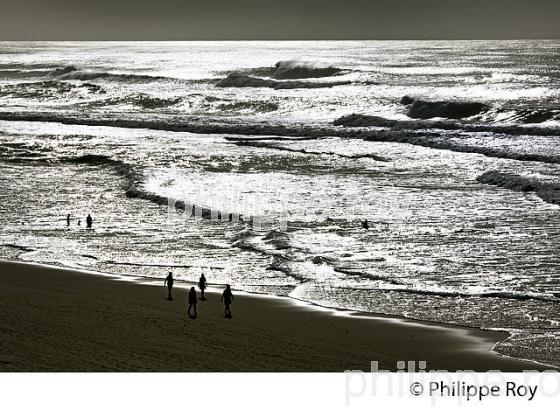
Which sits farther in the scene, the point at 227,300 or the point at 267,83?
the point at 267,83

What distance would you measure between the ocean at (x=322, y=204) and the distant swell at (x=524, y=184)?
9 cm

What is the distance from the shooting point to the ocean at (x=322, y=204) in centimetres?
1658

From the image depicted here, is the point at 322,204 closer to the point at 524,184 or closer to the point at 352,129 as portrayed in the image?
the point at 524,184

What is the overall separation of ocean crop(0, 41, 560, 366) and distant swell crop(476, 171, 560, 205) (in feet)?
0.28

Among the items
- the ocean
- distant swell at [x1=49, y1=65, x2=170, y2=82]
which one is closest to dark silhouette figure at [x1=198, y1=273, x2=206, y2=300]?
the ocean

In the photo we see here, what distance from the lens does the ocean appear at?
16.6 meters

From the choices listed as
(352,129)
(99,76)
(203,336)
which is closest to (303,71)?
(99,76)

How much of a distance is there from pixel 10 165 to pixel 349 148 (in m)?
13.9

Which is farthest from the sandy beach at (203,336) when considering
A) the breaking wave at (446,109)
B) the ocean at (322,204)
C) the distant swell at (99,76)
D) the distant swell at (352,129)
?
the distant swell at (99,76)

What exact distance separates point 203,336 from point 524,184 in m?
17.2

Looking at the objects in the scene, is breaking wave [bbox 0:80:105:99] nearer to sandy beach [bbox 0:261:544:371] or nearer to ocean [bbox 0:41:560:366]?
ocean [bbox 0:41:560:366]

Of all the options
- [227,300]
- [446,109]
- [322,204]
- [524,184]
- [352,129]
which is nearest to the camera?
[227,300]

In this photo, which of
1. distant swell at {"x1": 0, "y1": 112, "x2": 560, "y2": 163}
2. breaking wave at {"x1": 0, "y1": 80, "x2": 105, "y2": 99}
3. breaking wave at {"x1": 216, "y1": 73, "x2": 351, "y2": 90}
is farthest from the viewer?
breaking wave at {"x1": 216, "y1": 73, "x2": 351, "y2": 90}

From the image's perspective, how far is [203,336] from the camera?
43.2ft
